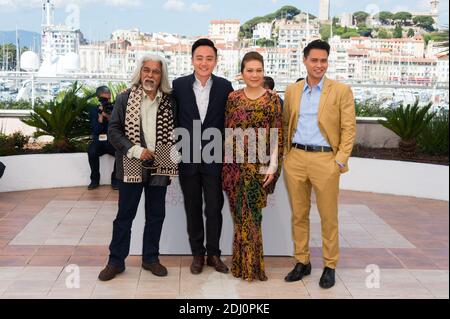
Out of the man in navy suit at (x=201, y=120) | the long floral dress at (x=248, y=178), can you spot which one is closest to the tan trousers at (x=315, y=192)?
the long floral dress at (x=248, y=178)

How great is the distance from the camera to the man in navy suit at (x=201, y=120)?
4.11m

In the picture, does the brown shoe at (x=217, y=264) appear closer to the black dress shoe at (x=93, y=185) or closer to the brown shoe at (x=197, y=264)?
the brown shoe at (x=197, y=264)

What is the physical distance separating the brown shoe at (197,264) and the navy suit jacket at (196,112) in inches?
26.9

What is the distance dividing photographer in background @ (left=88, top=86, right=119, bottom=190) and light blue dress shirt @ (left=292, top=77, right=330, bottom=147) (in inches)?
152

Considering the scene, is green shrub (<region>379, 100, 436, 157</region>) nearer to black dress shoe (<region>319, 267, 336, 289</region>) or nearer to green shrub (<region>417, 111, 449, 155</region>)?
green shrub (<region>417, 111, 449, 155</region>)

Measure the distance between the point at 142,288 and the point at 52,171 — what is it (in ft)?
13.4

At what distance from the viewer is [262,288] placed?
415 cm

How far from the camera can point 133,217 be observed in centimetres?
427

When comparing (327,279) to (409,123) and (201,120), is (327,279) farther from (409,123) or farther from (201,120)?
(409,123)

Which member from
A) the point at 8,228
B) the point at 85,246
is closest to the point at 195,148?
the point at 85,246

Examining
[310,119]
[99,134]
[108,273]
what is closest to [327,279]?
Result: [310,119]

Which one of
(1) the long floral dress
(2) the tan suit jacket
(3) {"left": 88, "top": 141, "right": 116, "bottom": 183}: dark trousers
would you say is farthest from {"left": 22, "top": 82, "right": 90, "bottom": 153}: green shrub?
(2) the tan suit jacket

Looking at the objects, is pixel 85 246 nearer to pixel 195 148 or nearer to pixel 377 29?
pixel 195 148

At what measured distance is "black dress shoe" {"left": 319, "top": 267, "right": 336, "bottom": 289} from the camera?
13.8ft
